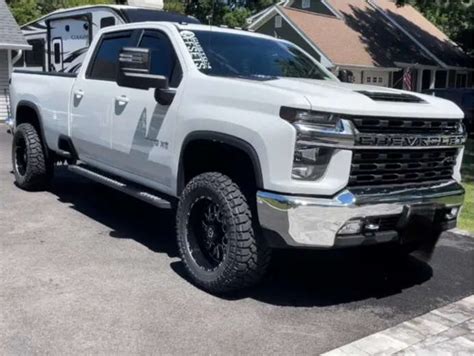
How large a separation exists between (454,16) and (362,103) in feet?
124

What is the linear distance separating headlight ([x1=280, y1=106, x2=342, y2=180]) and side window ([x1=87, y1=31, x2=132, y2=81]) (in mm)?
2763

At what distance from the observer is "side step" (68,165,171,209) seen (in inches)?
211

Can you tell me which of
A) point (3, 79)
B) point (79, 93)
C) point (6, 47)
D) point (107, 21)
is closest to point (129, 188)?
point (79, 93)

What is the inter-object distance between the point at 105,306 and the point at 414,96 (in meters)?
2.97

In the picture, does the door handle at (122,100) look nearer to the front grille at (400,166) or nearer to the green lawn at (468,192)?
the front grille at (400,166)

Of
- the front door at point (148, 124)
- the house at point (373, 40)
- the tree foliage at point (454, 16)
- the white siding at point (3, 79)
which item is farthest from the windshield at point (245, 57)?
the tree foliage at point (454, 16)

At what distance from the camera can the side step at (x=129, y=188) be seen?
17.6ft

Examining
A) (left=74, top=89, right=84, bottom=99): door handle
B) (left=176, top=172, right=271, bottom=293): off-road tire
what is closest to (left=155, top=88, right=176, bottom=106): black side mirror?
(left=176, top=172, right=271, bottom=293): off-road tire

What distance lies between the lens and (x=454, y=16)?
38.5m

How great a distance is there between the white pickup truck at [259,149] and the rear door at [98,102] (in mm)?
28

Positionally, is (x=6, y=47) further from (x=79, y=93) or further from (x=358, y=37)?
(x=358, y=37)

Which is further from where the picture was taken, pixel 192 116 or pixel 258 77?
pixel 258 77

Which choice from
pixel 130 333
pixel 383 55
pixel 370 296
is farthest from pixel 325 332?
pixel 383 55

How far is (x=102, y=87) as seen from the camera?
20.6 ft
